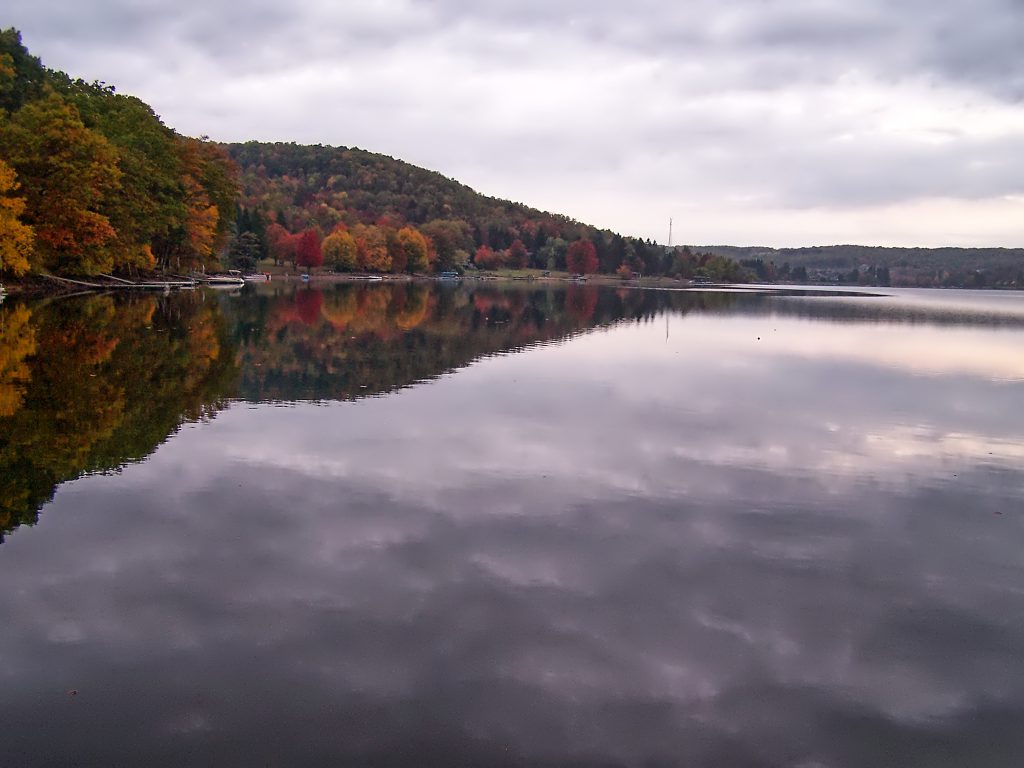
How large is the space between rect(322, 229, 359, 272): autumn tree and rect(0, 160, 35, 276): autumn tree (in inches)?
4394

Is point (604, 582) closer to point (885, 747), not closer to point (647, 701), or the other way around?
point (647, 701)

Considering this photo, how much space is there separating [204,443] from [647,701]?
11.5 m

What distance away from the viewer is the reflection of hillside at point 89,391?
13867 mm

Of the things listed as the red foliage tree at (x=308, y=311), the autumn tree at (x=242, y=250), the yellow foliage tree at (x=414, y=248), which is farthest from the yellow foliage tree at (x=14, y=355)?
the yellow foliage tree at (x=414, y=248)

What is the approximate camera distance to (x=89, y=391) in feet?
65.7

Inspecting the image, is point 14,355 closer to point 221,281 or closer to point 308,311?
point 308,311

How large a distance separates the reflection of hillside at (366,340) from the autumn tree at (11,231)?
12236mm

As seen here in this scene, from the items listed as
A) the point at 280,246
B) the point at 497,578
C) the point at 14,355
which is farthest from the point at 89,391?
the point at 280,246

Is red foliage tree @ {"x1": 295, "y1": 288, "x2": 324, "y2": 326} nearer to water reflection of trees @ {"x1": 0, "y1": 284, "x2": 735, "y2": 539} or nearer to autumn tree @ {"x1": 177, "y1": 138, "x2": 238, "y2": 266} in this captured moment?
water reflection of trees @ {"x1": 0, "y1": 284, "x2": 735, "y2": 539}

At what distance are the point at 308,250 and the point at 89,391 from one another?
13871 cm

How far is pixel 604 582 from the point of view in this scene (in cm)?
973

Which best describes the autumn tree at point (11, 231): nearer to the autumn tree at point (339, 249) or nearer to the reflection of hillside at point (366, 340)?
the reflection of hillside at point (366, 340)

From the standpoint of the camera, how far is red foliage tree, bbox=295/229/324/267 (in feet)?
501

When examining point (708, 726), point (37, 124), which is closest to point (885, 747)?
point (708, 726)
